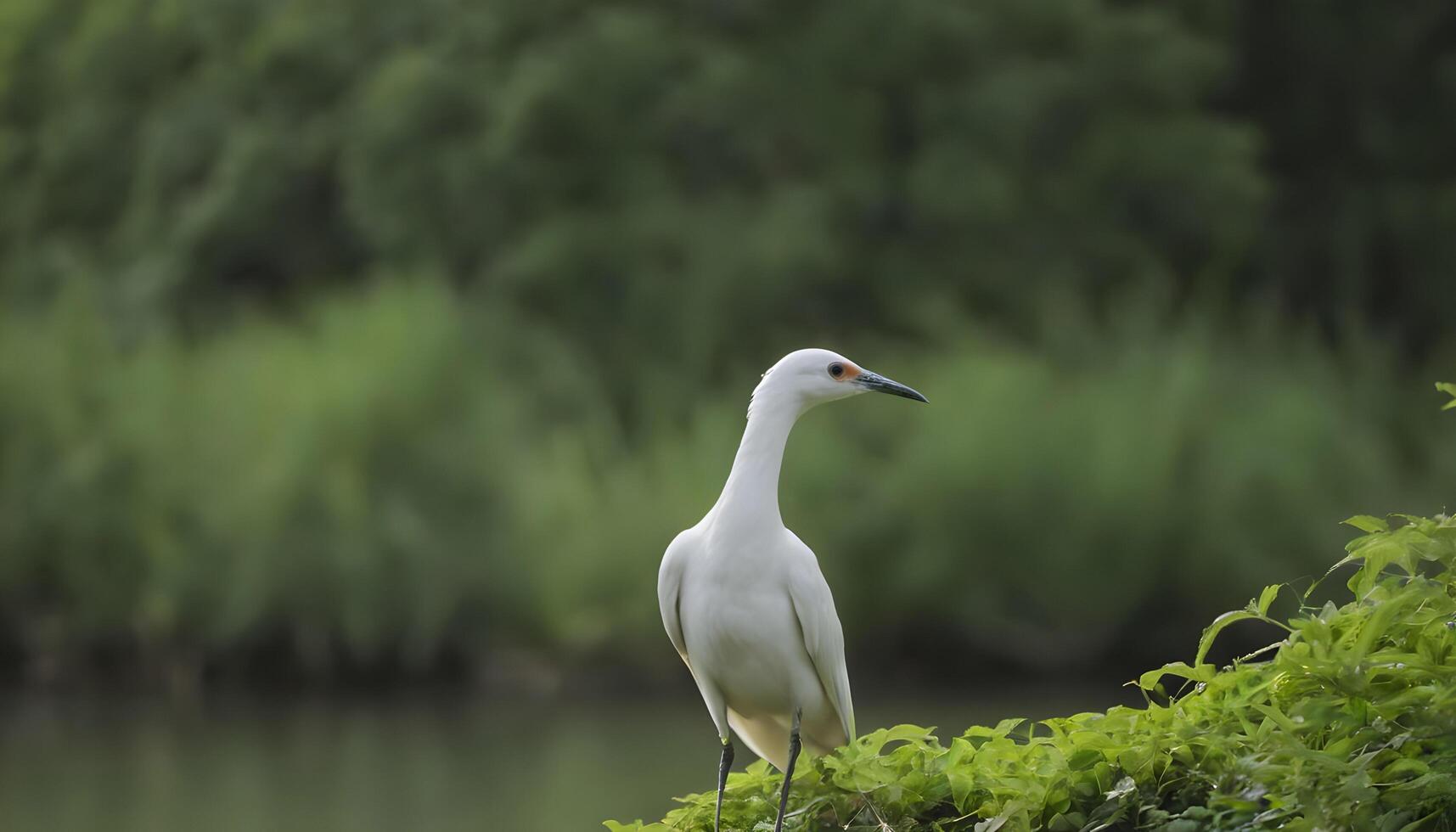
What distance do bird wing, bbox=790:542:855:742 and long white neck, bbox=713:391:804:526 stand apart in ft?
0.42

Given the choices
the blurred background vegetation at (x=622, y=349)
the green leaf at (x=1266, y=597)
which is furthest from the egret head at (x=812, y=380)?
the blurred background vegetation at (x=622, y=349)

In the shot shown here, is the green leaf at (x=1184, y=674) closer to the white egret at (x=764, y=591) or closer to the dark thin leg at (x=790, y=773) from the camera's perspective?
the dark thin leg at (x=790, y=773)

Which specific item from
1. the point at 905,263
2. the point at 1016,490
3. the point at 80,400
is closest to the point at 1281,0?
the point at 905,263

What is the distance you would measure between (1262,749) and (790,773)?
95 centimetres

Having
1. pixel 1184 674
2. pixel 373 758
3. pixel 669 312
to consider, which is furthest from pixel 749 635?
pixel 669 312

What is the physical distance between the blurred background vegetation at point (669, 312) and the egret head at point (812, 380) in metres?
10.3

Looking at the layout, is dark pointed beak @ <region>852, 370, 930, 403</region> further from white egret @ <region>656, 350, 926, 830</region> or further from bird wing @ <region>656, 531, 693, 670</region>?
bird wing @ <region>656, 531, 693, 670</region>

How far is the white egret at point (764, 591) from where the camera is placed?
3.58 m

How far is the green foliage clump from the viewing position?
8.01ft

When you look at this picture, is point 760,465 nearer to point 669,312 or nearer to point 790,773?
point 790,773

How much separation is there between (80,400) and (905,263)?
10.8 metres

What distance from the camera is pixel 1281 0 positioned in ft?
79.8

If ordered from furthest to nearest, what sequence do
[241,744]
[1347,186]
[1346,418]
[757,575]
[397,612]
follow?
1. [1347,186]
2. [1346,418]
3. [397,612]
4. [241,744]
5. [757,575]

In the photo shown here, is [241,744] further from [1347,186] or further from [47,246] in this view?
[1347,186]
